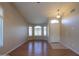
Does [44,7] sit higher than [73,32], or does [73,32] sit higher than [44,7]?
[44,7]

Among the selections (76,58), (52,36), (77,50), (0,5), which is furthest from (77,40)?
(52,36)

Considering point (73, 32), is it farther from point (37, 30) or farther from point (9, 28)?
point (37, 30)

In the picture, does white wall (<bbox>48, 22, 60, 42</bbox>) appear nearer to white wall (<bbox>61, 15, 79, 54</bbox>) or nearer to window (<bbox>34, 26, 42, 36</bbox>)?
window (<bbox>34, 26, 42, 36</bbox>)

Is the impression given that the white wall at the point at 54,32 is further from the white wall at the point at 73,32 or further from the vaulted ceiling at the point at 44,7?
the white wall at the point at 73,32

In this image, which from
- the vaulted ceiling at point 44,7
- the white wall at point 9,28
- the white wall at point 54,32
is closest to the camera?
the white wall at point 9,28

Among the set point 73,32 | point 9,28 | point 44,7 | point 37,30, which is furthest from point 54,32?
point 9,28

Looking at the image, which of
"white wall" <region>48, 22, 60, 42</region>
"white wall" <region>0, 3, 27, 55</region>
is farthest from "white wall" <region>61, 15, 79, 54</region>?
"white wall" <region>48, 22, 60, 42</region>

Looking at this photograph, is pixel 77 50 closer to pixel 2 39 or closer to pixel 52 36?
pixel 2 39

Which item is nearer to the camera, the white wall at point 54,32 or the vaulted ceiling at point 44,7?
the vaulted ceiling at point 44,7

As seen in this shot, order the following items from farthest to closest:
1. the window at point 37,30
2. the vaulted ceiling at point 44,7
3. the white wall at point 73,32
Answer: the window at point 37,30
the vaulted ceiling at point 44,7
the white wall at point 73,32

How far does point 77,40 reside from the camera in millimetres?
6090

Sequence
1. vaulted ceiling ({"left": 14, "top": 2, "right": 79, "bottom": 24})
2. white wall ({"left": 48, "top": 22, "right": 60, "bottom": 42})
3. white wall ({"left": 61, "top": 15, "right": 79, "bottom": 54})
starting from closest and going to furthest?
white wall ({"left": 61, "top": 15, "right": 79, "bottom": 54}) < vaulted ceiling ({"left": 14, "top": 2, "right": 79, "bottom": 24}) < white wall ({"left": 48, "top": 22, "right": 60, "bottom": 42})

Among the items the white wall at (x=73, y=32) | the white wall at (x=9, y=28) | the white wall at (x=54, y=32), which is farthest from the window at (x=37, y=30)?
the white wall at (x=73, y=32)

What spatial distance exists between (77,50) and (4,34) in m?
3.43
